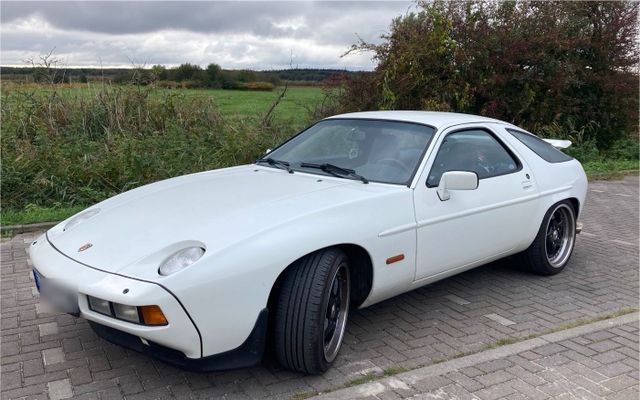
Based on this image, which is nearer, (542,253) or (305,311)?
(305,311)

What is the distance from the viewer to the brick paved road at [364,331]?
3.03 m

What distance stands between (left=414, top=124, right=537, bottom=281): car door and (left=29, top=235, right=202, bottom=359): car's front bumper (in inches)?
63.9

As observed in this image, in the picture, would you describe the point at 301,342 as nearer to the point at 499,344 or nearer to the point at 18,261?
the point at 499,344

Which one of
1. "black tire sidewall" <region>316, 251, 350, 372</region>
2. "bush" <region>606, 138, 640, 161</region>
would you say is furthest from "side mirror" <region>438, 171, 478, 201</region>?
"bush" <region>606, 138, 640, 161</region>

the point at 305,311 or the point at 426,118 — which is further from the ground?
the point at 426,118

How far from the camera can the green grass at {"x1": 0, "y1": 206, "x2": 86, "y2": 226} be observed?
6234 mm

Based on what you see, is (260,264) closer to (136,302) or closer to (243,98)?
(136,302)

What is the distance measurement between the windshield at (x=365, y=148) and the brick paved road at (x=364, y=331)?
1.05 metres

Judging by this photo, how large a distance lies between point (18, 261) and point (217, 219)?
3075 mm

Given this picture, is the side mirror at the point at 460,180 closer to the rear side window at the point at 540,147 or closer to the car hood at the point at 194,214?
the car hood at the point at 194,214

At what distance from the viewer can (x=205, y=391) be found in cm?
298

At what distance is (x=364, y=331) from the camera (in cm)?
381

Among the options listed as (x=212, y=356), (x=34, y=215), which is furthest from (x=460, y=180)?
(x=34, y=215)

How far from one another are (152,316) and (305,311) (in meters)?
0.77
